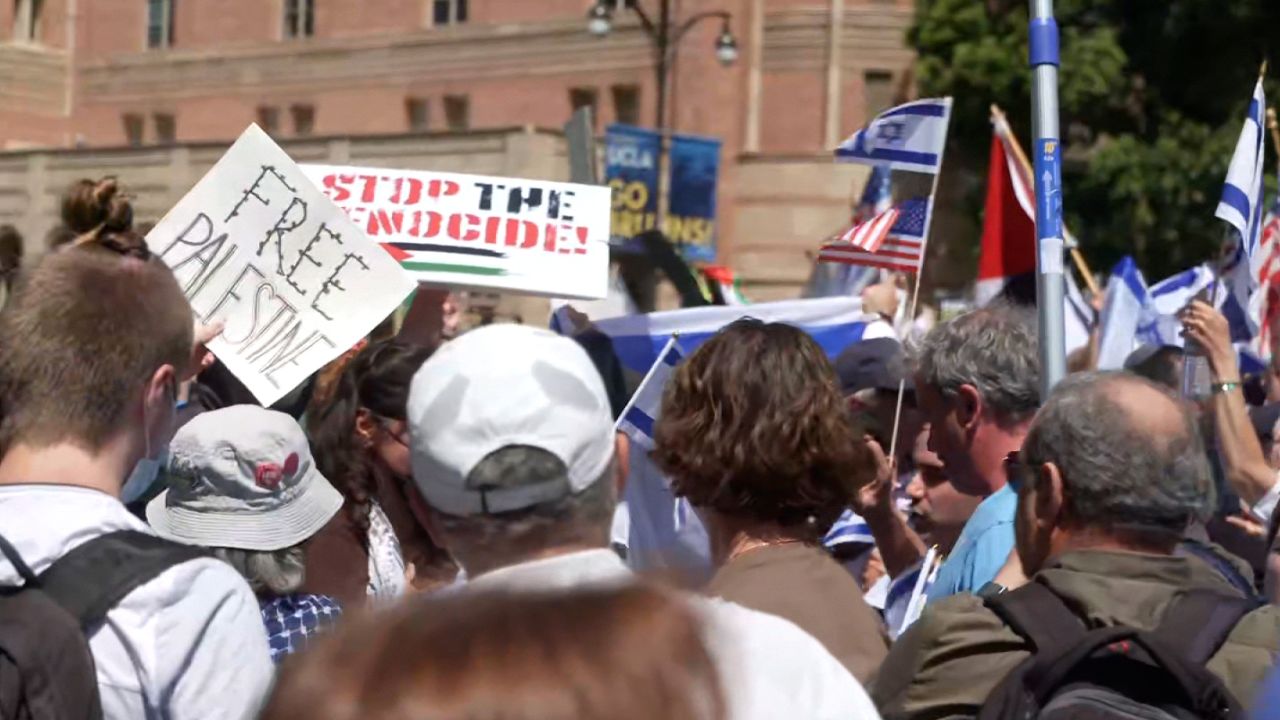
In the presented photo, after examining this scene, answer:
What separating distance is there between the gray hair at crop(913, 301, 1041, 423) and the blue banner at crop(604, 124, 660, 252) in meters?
29.0

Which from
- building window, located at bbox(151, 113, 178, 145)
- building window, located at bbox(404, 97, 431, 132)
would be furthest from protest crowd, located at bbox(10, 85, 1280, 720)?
building window, located at bbox(151, 113, 178, 145)

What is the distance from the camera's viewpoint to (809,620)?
3303 mm

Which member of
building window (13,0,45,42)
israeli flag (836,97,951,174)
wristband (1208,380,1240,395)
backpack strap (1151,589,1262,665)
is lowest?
backpack strap (1151,589,1262,665)

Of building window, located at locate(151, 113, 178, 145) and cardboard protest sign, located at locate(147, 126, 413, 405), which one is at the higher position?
building window, located at locate(151, 113, 178, 145)

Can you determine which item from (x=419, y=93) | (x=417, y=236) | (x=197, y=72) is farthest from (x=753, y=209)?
(x=417, y=236)

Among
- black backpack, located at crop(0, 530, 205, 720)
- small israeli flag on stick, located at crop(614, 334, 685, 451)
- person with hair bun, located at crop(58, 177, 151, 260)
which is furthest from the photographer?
small israeli flag on stick, located at crop(614, 334, 685, 451)

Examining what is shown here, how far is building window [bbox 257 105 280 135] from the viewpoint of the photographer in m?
45.8

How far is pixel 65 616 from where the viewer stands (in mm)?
2918

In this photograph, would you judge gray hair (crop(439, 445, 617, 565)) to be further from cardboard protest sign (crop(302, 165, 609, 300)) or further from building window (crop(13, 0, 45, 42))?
building window (crop(13, 0, 45, 42))

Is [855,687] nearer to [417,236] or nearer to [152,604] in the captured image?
[152,604]

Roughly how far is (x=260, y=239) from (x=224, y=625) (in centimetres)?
265

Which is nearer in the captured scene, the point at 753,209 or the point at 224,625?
the point at 224,625

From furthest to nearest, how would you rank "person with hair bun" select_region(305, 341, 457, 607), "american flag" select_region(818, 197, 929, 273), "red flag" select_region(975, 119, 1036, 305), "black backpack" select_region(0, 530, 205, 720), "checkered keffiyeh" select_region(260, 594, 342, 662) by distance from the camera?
"red flag" select_region(975, 119, 1036, 305) → "american flag" select_region(818, 197, 929, 273) → "person with hair bun" select_region(305, 341, 457, 607) → "checkered keffiyeh" select_region(260, 594, 342, 662) → "black backpack" select_region(0, 530, 205, 720)

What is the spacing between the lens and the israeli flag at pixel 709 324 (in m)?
6.98
